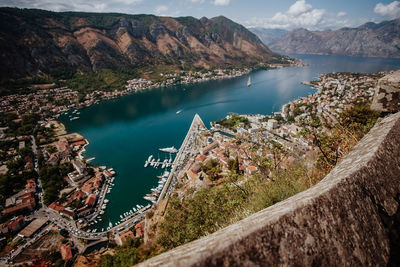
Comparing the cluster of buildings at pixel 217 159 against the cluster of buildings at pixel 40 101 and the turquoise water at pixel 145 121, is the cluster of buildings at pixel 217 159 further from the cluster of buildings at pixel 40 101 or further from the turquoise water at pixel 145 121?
the cluster of buildings at pixel 40 101

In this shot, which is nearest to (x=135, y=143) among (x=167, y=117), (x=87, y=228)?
(x=167, y=117)

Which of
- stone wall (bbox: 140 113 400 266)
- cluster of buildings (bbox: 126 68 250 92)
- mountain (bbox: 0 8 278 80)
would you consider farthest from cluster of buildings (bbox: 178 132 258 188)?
→ mountain (bbox: 0 8 278 80)

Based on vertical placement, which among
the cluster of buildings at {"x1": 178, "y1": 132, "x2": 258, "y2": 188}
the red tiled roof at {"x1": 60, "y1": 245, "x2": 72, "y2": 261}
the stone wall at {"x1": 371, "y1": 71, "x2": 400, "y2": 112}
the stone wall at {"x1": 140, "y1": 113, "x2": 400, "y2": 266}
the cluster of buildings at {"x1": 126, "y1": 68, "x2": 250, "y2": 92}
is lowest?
the red tiled roof at {"x1": 60, "y1": 245, "x2": 72, "y2": 261}

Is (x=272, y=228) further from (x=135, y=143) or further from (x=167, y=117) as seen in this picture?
(x=167, y=117)

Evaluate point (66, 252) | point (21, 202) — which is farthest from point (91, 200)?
point (21, 202)

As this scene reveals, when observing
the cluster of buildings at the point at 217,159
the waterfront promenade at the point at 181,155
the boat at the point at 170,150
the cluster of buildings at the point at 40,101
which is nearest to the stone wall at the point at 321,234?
the cluster of buildings at the point at 217,159

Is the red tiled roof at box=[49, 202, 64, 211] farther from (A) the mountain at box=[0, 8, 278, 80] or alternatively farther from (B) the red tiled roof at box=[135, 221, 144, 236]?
(A) the mountain at box=[0, 8, 278, 80]
